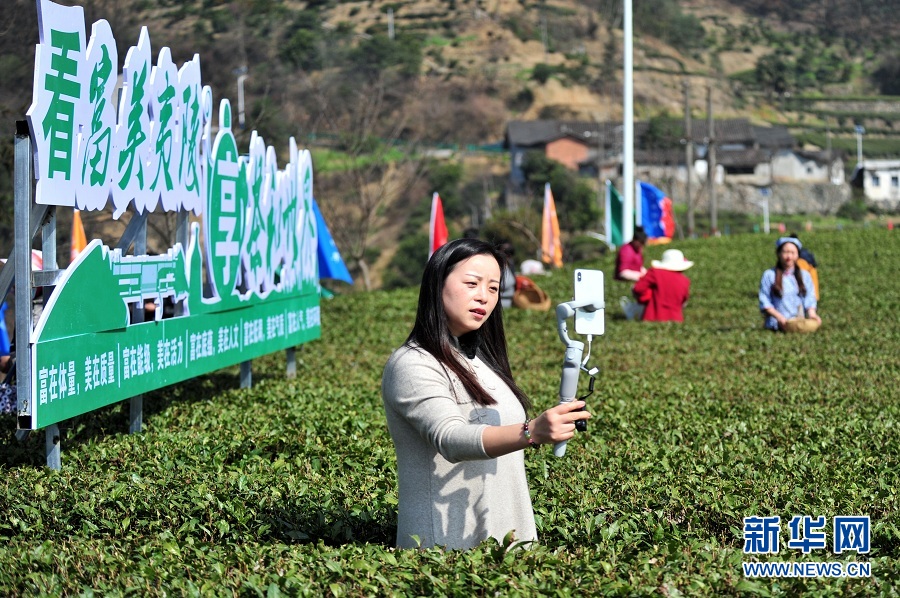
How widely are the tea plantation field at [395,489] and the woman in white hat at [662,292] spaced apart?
427 centimetres

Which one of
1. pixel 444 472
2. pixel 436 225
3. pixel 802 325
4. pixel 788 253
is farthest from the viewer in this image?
pixel 436 225

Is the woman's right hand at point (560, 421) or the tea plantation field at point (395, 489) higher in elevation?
the woman's right hand at point (560, 421)

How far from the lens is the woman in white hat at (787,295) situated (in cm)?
1480

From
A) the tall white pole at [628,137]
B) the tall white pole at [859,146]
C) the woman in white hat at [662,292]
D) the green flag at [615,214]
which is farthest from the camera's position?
the tall white pole at [859,146]

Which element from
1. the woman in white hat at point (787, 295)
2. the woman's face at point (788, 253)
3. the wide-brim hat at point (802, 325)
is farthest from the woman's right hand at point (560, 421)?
the wide-brim hat at point (802, 325)

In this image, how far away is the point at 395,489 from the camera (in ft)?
19.9

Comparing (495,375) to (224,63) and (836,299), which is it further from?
(224,63)

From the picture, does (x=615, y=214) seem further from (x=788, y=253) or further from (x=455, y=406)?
(x=455, y=406)

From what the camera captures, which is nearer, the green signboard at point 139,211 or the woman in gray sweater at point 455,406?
the woman in gray sweater at point 455,406

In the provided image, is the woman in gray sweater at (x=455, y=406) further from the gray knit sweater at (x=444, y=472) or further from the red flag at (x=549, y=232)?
the red flag at (x=549, y=232)

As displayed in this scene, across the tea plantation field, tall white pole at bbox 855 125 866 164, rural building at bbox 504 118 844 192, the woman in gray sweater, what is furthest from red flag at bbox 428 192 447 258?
tall white pole at bbox 855 125 866 164

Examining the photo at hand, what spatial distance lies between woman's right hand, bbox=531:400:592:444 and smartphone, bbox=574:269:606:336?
0.31 metres

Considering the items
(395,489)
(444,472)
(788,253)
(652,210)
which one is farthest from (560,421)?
(652,210)

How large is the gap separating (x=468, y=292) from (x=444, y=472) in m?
0.62
